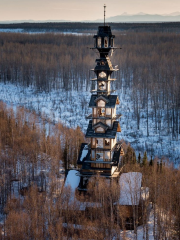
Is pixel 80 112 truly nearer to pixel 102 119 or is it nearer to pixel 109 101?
pixel 102 119

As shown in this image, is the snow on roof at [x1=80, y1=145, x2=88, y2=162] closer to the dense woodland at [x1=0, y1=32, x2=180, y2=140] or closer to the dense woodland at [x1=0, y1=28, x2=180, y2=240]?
the dense woodland at [x1=0, y1=28, x2=180, y2=240]

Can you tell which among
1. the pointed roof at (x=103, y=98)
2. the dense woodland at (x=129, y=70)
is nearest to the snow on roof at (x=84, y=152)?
the pointed roof at (x=103, y=98)

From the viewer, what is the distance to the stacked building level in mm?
27391

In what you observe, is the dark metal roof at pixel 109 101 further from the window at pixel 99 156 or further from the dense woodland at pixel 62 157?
the dense woodland at pixel 62 157

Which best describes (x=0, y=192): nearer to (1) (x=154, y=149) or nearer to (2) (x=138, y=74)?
(1) (x=154, y=149)

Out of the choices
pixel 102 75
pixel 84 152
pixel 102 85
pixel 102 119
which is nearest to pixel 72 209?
pixel 84 152

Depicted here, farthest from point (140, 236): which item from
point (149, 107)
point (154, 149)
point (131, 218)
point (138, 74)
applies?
point (138, 74)

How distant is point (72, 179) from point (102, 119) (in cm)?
526

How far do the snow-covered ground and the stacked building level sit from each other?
68.5 feet

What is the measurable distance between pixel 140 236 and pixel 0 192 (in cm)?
1277

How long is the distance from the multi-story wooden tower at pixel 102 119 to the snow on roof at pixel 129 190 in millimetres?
1128

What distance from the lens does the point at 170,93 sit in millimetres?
75750

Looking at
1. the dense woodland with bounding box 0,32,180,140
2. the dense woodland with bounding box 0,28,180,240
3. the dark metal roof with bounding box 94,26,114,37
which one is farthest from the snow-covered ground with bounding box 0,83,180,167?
the dark metal roof with bounding box 94,26,114,37

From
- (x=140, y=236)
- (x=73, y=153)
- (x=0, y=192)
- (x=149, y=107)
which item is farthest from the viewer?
(x=149, y=107)
